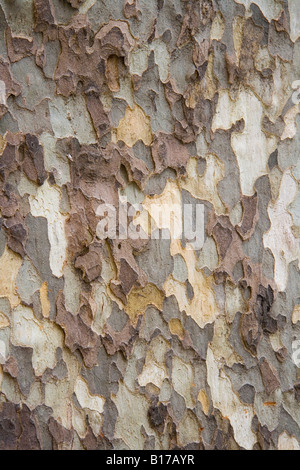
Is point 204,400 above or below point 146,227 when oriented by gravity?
below

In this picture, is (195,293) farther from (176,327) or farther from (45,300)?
(45,300)

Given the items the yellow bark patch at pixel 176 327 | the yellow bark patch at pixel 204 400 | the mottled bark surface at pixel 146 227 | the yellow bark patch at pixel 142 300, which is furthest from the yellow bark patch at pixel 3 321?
the yellow bark patch at pixel 204 400

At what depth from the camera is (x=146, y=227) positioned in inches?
45.2

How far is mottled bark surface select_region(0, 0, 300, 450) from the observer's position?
3.56ft

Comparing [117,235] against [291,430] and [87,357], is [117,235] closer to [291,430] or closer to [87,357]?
[87,357]

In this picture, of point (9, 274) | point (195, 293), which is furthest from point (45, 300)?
point (195, 293)

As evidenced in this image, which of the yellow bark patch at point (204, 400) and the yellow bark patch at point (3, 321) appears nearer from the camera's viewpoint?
the yellow bark patch at point (3, 321)

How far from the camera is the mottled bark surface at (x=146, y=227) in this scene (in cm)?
108

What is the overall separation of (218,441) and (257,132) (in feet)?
2.39

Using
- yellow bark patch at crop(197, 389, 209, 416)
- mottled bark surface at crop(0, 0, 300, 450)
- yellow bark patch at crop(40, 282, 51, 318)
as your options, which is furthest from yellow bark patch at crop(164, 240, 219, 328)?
yellow bark patch at crop(40, 282, 51, 318)

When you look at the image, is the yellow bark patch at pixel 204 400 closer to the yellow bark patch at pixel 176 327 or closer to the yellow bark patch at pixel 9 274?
the yellow bark patch at pixel 176 327

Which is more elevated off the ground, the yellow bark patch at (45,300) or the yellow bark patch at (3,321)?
the yellow bark patch at (45,300)

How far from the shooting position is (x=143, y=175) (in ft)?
3.75

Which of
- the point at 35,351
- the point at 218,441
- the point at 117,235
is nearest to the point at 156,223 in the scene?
the point at 117,235
